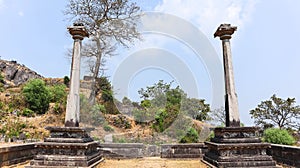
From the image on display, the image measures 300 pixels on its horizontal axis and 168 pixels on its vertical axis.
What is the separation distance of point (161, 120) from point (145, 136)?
186 cm

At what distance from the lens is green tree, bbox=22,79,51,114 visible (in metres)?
20.6

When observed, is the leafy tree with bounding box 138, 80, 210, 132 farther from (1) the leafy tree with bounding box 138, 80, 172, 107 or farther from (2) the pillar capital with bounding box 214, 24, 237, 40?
(2) the pillar capital with bounding box 214, 24, 237, 40

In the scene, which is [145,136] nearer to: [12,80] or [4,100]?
[4,100]

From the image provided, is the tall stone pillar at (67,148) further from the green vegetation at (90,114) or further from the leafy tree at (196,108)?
the leafy tree at (196,108)

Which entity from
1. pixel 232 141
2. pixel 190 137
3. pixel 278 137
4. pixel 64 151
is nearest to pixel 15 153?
pixel 64 151

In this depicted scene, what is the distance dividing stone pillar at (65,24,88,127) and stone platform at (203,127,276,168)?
4442 mm

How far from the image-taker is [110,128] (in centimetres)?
1816

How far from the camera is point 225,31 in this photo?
24.3ft

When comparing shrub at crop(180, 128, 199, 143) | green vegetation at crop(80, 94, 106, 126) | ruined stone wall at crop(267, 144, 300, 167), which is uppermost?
green vegetation at crop(80, 94, 106, 126)

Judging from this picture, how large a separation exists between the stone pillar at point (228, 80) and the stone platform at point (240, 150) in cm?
44

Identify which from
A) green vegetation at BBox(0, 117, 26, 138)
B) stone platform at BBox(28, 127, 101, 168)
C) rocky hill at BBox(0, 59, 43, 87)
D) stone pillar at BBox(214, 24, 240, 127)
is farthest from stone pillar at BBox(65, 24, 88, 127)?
rocky hill at BBox(0, 59, 43, 87)

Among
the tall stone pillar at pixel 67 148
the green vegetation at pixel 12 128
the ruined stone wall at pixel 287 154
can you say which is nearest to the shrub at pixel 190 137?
the ruined stone wall at pixel 287 154

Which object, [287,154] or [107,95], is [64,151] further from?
[107,95]

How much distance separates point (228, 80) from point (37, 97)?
1935 cm
